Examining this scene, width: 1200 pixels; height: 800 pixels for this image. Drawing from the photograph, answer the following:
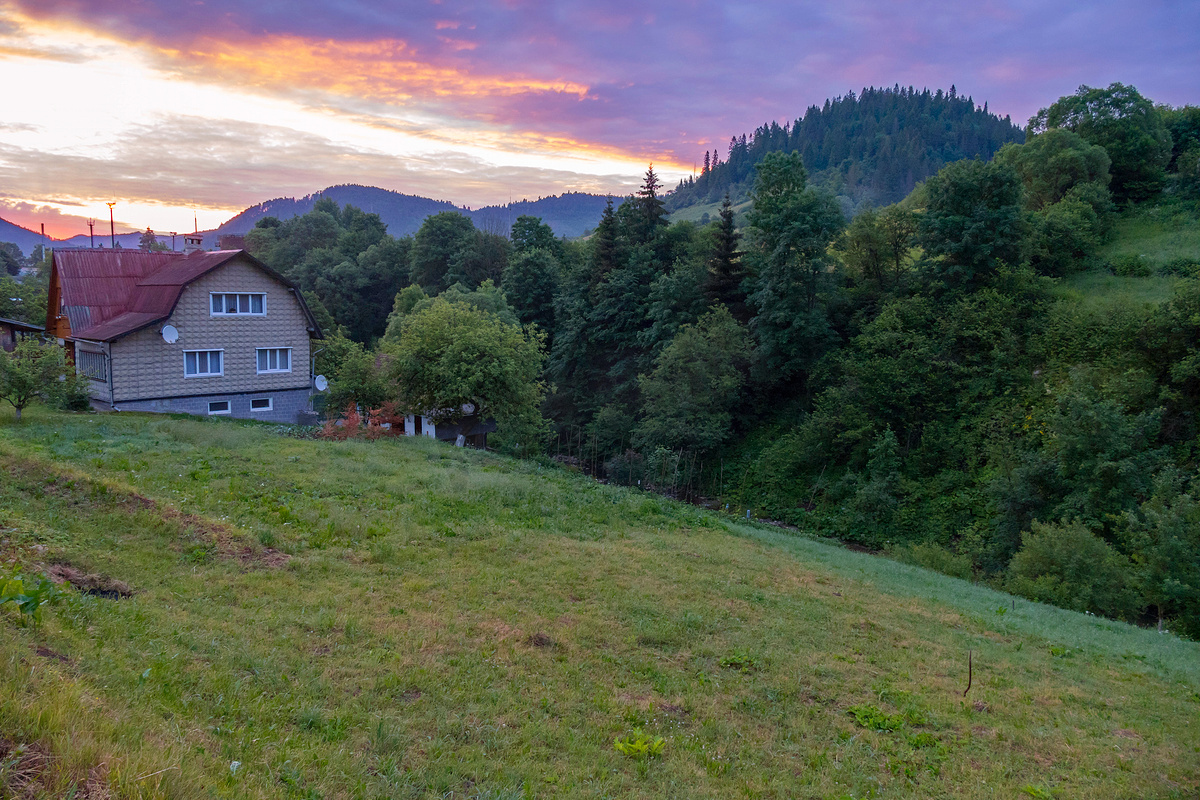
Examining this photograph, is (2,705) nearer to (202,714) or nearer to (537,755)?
(202,714)

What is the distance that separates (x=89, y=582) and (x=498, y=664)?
215 inches

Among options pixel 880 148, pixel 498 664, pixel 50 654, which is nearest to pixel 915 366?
pixel 498 664

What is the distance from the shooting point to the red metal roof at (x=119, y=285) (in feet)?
98.7

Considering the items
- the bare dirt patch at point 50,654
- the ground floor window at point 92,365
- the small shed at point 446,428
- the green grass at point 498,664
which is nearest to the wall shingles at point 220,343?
the ground floor window at point 92,365

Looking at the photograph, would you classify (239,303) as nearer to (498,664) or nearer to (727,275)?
(498,664)

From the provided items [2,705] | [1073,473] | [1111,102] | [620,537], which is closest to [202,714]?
[2,705]

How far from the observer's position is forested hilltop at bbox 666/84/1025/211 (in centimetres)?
14175

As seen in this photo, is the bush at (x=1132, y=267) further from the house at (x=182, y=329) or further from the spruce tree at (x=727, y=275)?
the house at (x=182, y=329)

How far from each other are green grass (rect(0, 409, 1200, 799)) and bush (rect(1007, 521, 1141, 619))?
3728 mm

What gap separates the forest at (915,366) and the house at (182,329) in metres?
3.67

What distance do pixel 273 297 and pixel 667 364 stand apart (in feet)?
73.4

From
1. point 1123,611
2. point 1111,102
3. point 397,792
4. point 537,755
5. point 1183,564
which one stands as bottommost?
point 1123,611

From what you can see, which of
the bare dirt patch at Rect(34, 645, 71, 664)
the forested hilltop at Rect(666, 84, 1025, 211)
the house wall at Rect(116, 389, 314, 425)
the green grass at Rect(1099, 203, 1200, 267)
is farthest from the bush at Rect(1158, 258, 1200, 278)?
the forested hilltop at Rect(666, 84, 1025, 211)

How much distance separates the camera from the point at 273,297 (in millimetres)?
33656
